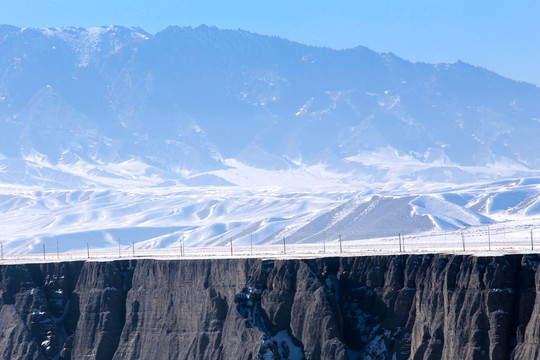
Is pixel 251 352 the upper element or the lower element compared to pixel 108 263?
lower

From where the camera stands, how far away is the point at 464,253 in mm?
84812

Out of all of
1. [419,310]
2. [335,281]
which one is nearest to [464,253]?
[419,310]

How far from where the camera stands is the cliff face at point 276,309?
78.5 meters

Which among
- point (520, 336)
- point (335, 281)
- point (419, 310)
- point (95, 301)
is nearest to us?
point (520, 336)

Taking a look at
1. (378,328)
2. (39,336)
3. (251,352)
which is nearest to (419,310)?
(378,328)

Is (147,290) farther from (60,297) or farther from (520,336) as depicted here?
(520,336)

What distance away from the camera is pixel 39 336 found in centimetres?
10606

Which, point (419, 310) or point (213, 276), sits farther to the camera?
point (213, 276)

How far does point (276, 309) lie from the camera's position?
301ft

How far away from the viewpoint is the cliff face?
3091 inches

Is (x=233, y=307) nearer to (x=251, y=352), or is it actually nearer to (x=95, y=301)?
(x=251, y=352)

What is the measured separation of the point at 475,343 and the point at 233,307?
2108 centimetres

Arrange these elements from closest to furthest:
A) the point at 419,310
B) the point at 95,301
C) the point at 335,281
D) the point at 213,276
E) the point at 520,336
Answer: the point at 520,336 → the point at 419,310 → the point at 335,281 → the point at 213,276 → the point at 95,301

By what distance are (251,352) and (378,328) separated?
8502 mm
